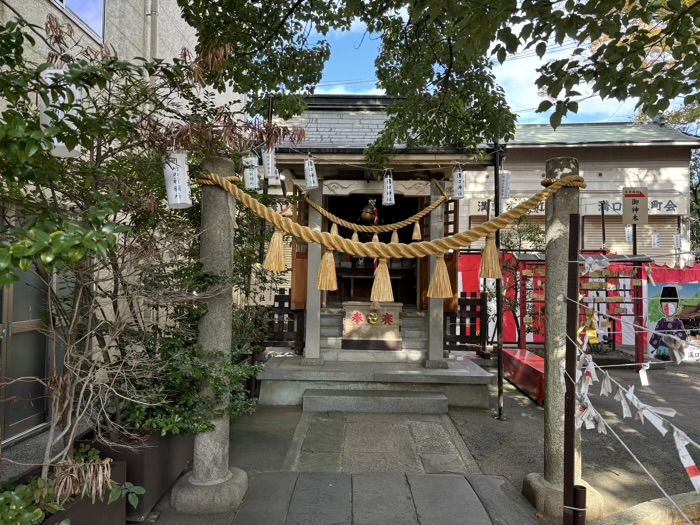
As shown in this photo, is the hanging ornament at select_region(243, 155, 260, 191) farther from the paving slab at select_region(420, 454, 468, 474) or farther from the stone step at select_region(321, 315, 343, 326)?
the paving slab at select_region(420, 454, 468, 474)

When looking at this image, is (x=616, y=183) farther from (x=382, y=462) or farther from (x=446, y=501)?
(x=446, y=501)

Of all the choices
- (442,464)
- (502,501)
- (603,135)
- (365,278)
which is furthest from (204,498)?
(603,135)

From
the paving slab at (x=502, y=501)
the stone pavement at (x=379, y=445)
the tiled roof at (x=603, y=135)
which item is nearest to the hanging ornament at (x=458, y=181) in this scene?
the stone pavement at (x=379, y=445)

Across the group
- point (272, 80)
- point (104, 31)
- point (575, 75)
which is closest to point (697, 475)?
point (575, 75)

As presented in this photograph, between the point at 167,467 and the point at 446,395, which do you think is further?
the point at 446,395

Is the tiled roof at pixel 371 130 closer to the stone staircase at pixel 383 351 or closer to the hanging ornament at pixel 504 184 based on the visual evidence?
the hanging ornament at pixel 504 184

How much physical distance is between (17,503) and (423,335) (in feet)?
22.5

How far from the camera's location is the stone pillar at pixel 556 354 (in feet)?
12.2

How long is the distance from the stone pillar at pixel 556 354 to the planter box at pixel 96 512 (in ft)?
11.3

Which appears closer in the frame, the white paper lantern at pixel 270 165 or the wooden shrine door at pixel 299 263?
the white paper lantern at pixel 270 165

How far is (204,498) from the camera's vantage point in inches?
146

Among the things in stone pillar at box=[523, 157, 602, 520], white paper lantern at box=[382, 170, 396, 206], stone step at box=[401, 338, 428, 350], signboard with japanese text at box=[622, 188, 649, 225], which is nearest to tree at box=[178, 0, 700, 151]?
white paper lantern at box=[382, 170, 396, 206]

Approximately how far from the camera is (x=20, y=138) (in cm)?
179

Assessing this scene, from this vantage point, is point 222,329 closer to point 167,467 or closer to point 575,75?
point 167,467
